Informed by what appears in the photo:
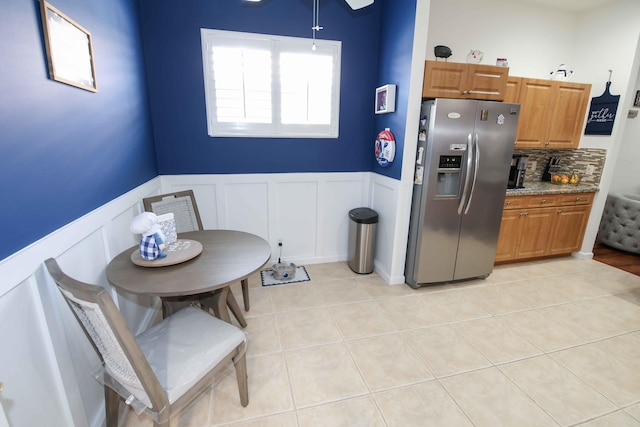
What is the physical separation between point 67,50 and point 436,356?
2.89 metres

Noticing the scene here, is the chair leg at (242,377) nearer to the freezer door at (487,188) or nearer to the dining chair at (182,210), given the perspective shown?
the dining chair at (182,210)

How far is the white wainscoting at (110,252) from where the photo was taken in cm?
107

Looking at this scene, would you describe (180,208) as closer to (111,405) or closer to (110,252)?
(110,252)

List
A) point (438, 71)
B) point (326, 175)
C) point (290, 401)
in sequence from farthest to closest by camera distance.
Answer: point (326, 175), point (438, 71), point (290, 401)

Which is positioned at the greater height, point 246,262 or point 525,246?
point 246,262

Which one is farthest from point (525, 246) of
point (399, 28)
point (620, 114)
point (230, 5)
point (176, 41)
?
point (176, 41)

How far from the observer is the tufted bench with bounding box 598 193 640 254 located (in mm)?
4027

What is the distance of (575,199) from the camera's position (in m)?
3.72

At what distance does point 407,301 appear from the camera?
291 centimetres

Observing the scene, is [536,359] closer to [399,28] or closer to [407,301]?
[407,301]

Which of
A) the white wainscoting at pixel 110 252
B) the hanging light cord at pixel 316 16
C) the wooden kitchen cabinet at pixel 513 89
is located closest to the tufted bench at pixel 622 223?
the wooden kitchen cabinet at pixel 513 89

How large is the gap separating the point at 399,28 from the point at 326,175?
1630mm

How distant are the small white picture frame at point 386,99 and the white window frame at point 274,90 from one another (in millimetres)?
465

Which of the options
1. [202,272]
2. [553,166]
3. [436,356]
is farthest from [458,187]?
[202,272]
